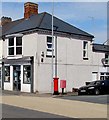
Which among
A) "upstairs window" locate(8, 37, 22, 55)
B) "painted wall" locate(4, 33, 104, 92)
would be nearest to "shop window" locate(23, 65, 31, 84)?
"painted wall" locate(4, 33, 104, 92)

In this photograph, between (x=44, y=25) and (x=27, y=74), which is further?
(x=44, y=25)

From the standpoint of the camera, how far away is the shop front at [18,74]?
29.2 meters

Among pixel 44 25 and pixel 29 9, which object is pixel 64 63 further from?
pixel 29 9

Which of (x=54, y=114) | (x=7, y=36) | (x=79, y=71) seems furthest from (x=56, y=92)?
(x=54, y=114)

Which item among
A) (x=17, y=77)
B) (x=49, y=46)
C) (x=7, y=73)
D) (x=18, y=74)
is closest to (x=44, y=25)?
(x=49, y=46)

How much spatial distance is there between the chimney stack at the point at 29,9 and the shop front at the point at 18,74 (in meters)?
6.05

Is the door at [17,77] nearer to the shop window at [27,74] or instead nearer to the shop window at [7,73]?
the shop window at [27,74]

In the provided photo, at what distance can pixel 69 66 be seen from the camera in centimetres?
3103

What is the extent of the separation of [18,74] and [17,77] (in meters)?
0.33

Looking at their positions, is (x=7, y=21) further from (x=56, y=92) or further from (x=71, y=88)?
(x=56, y=92)

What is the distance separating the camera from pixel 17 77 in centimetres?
3116

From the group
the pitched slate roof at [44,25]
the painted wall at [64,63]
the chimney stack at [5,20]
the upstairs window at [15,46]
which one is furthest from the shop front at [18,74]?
the chimney stack at [5,20]

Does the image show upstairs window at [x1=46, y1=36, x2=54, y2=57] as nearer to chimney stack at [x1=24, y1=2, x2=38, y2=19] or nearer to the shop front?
the shop front

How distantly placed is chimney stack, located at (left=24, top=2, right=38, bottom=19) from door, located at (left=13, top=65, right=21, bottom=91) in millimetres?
6813
